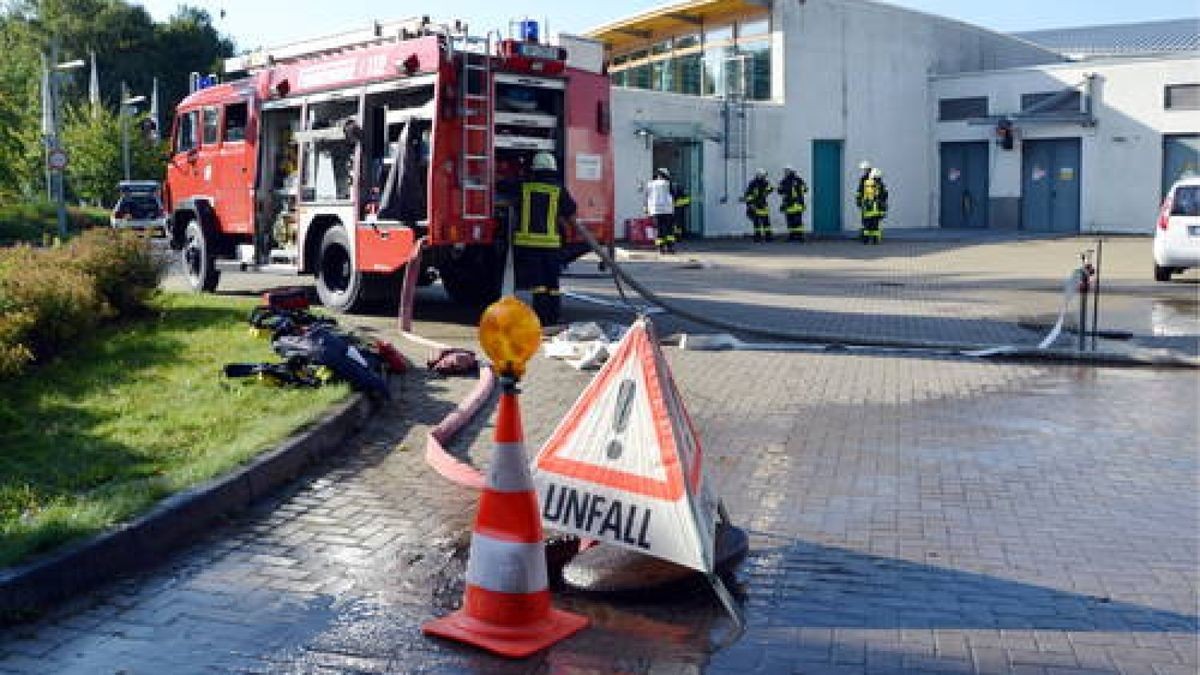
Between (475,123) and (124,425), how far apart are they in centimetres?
570

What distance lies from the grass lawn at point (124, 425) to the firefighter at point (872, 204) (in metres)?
20.9

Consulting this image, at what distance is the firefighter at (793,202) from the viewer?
3089 cm

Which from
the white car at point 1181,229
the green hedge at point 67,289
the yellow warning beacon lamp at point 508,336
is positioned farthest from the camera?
the white car at point 1181,229

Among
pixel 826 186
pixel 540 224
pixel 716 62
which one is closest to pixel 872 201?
pixel 826 186

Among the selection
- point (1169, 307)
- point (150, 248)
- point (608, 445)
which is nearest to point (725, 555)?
point (608, 445)

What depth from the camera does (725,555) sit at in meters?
5.06

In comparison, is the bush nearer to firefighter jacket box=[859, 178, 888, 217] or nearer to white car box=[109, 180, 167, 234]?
firefighter jacket box=[859, 178, 888, 217]

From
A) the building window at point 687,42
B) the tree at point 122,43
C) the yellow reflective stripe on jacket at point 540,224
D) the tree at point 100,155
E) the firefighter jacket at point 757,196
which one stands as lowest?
the yellow reflective stripe on jacket at point 540,224

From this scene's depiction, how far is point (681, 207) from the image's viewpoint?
29750mm

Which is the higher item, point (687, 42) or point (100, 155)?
point (687, 42)

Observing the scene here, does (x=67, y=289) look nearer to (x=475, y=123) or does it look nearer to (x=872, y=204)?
(x=475, y=123)

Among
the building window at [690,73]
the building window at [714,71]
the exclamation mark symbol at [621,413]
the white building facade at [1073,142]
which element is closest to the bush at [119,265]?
the exclamation mark symbol at [621,413]

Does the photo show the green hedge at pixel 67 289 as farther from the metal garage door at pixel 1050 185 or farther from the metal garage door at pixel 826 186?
the metal garage door at pixel 1050 185

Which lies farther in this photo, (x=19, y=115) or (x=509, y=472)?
(x=19, y=115)
